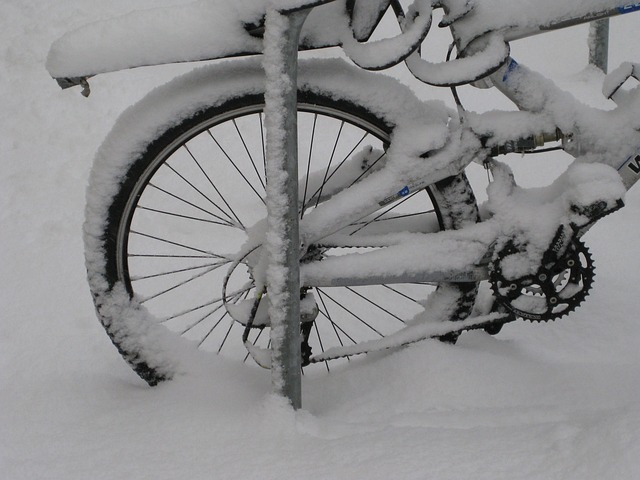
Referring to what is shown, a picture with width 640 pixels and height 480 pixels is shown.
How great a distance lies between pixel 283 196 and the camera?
1.55m

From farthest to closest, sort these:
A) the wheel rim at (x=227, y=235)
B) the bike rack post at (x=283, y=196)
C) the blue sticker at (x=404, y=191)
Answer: the wheel rim at (x=227, y=235)
the blue sticker at (x=404, y=191)
the bike rack post at (x=283, y=196)

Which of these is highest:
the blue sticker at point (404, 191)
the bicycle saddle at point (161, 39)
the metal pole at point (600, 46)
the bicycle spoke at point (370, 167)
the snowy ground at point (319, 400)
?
the metal pole at point (600, 46)

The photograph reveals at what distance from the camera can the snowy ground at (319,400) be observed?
4.44 ft

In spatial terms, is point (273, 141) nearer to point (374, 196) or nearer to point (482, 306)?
point (374, 196)

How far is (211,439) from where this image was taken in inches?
61.4

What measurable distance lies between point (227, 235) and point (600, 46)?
12.7ft

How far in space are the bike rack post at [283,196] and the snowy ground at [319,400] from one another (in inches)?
4.8

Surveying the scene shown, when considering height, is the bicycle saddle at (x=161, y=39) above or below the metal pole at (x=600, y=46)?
below

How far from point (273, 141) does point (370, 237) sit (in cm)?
51

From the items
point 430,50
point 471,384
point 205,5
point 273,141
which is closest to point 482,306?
point 471,384

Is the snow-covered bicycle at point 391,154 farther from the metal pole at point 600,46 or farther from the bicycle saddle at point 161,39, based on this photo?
the metal pole at point 600,46

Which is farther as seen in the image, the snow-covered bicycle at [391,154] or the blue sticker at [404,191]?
the blue sticker at [404,191]

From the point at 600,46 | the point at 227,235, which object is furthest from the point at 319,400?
the point at 600,46

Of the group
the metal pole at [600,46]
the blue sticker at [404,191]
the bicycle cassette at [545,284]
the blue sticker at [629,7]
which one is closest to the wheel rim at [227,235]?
the blue sticker at [404,191]
